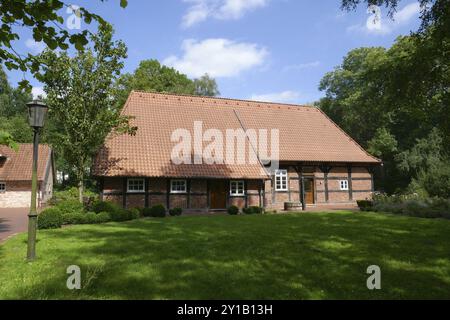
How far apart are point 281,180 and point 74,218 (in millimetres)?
12695

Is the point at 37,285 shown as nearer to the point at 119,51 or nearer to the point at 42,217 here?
the point at 42,217

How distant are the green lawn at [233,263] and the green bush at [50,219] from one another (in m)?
1.20

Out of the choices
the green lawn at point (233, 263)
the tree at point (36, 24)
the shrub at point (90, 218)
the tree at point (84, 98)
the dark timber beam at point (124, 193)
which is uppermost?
the tree at point (84, 98)

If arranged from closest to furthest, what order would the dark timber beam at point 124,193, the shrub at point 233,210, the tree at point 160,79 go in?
the shrub at point 233,210, the dark timber beam at point 124,193, the tree at point 160,79

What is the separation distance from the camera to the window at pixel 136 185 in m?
19.1

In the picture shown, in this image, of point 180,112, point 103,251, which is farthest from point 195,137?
point 103,251

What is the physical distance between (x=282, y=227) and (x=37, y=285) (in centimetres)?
814

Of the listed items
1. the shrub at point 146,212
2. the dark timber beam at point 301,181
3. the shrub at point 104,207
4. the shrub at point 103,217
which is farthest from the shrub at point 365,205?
the shrub at point 103,217

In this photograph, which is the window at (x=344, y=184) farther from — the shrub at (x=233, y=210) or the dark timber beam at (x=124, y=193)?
the dark timber beam at (x=124, y=193)

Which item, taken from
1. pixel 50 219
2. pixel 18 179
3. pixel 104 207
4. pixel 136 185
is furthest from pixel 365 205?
pixel 18 179

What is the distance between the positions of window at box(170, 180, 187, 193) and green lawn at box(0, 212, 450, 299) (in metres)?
8.16

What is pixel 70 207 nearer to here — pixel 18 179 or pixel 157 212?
pixel 157 212
